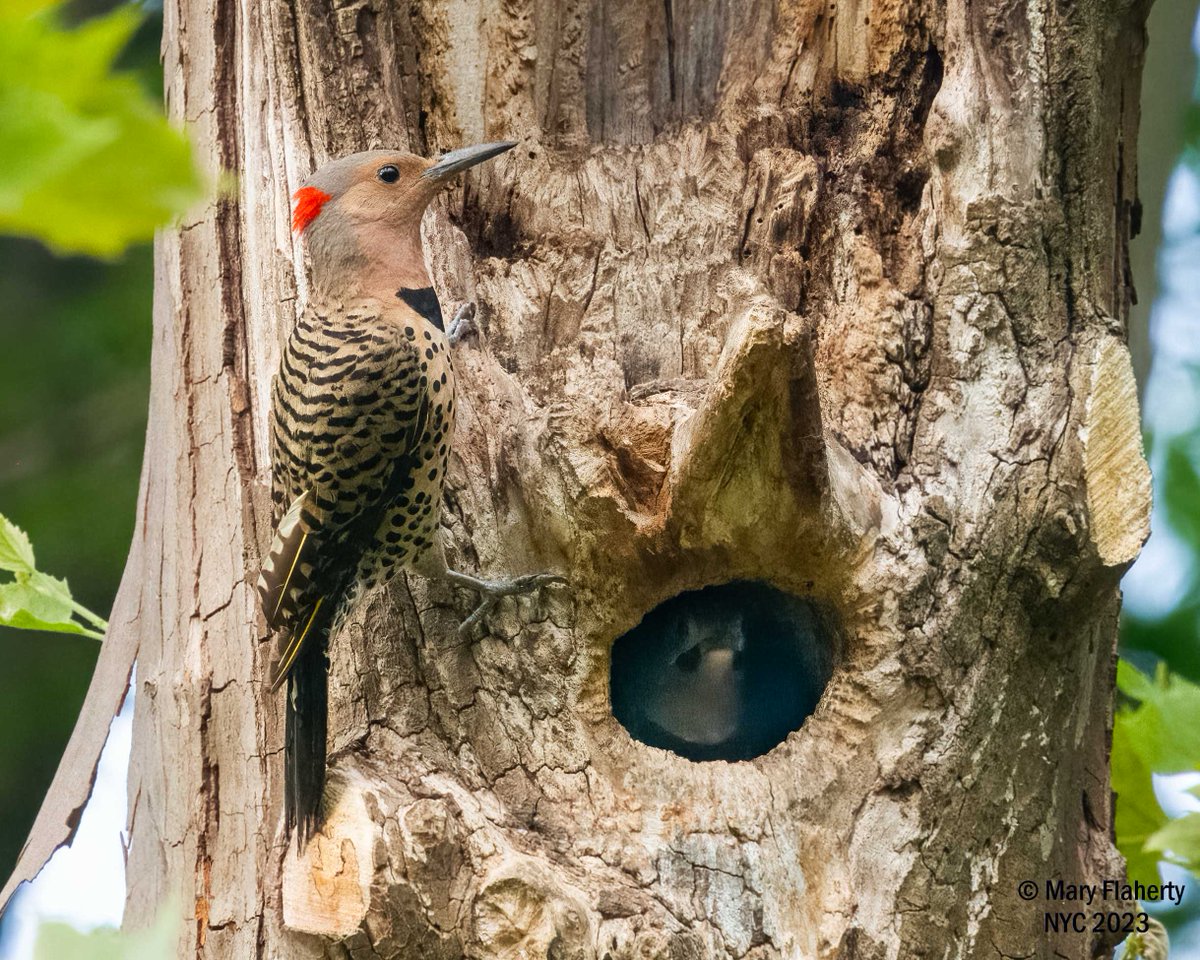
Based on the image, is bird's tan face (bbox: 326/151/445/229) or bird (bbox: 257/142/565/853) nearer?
bird (bbox: 257/142/565/853)

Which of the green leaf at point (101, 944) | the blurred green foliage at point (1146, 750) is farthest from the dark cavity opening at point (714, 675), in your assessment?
the green leaf at point (101, 944)

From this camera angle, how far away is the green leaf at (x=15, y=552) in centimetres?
230

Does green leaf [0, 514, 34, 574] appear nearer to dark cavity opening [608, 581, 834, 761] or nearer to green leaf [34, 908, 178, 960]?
dark cavity opening [608, 581, 834, 761]

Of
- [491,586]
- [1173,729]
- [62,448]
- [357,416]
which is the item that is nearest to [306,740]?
[491,586]

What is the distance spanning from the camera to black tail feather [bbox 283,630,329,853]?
6.65 ft

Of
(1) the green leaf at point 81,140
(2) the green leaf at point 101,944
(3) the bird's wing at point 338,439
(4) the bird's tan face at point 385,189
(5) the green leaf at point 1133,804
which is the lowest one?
(2) the green leaf at point 101,944

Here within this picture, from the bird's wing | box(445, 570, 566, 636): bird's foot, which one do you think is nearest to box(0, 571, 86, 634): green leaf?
the bird's wing

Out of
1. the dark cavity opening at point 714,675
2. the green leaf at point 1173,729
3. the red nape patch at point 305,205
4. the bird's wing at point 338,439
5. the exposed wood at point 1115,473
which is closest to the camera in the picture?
the green leaf at point 1173,729

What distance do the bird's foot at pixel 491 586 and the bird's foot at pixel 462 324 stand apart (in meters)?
0.53

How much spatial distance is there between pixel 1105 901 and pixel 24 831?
10.9 ft

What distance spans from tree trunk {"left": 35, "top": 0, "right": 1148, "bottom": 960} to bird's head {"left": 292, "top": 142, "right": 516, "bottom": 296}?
7cm

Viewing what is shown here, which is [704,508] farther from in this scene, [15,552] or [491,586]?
[15,552]

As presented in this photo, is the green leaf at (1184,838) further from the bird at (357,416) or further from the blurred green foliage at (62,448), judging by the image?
the blurred green foliage at (62,448)

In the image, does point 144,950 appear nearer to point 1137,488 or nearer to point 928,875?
point 928,875
